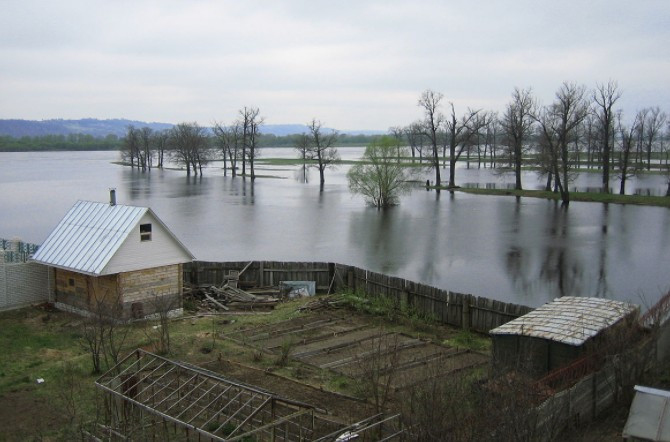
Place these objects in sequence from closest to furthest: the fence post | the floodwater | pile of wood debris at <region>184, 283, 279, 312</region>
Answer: the fence post < pile of wood debris at <region>184, 283, 279, 312</region> < the floodwater

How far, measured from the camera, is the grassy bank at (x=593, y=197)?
5772 centimetres

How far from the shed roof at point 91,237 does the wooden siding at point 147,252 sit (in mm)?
159

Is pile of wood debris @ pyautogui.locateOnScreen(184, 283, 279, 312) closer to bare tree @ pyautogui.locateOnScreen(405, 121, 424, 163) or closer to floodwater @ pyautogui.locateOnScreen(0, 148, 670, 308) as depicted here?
floodwater @ pyautogui.locateOnScreen(0, 148, 670, 308)

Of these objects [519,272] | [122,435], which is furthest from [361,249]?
[122,435]

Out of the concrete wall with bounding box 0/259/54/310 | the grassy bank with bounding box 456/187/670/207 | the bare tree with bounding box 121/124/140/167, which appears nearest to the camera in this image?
the concrete wall with bounding box 0/259/54/310

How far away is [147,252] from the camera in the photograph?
22.3 meters

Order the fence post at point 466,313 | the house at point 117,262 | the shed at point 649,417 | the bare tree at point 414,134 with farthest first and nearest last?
1. the bare tree at point 414,134
2. the house at point 117,262
3. the fence post at point 466,313
4. the shed at point 649,417

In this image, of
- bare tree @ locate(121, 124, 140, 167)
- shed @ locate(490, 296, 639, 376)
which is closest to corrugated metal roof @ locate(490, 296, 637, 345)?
shed @ locate(490, 296, 639, 376)

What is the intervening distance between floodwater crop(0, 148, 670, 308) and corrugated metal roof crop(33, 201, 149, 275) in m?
10.1

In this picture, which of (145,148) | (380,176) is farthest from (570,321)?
(145,148)

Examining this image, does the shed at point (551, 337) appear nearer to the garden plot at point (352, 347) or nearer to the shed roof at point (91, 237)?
the garden plot at point (352, 347)

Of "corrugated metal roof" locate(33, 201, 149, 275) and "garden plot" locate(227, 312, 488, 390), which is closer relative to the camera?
"garden plot" locate(227, 312, 488, 390)

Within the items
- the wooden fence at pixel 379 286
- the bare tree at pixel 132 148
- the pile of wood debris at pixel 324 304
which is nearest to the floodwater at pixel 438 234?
the wooden fence at pixel 379 286

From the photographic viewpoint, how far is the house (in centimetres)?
2152
